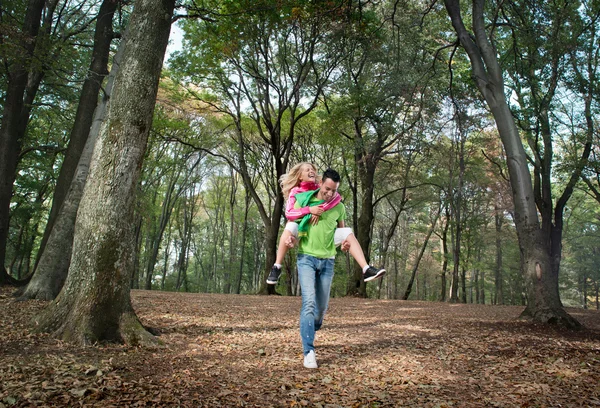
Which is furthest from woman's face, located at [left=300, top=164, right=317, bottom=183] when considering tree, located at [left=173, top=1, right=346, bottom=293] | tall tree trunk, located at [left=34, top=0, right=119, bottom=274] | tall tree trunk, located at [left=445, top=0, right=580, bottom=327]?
tree, located at [left=173, top=1, right=346, bottom=293]

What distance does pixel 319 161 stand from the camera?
23609mm

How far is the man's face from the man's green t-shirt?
9 centimetres

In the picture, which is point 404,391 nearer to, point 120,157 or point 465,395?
point 465,395

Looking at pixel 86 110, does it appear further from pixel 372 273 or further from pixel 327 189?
pixel 372 273

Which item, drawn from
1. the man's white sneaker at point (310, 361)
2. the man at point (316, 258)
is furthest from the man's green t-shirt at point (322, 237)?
the man's white sneaker at point (310, 361)

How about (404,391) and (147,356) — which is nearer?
(404,391)

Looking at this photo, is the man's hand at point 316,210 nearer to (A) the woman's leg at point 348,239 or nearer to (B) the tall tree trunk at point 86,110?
(A) the woman's leg at point 348,239

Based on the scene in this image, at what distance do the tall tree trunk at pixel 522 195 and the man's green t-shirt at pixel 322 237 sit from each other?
15.6 ft

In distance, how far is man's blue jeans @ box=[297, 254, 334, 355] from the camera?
3.51 metres

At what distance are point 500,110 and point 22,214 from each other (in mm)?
20397

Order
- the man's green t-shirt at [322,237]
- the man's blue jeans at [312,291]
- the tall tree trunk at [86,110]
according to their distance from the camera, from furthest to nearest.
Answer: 1. the tall tree trunk at [86,110]
2. the man's green t-shirt at [322,237]
3. the man's blue jeans at [312,291]

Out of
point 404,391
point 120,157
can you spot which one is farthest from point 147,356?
point 404,391

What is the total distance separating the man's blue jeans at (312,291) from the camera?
3.51 m

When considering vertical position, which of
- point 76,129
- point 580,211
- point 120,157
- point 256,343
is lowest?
point 256,343
